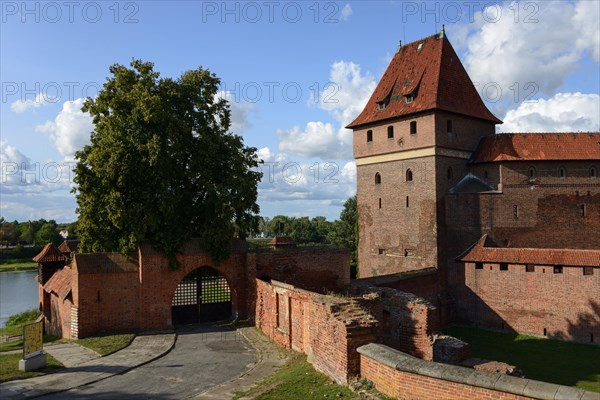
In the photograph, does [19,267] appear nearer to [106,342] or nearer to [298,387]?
[106,342]

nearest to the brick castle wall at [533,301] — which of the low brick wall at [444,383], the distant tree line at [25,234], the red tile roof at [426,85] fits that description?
the red tile roof at [426,85]

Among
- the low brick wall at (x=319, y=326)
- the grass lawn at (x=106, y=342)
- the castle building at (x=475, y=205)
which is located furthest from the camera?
the castle building at (x=475, y=205)

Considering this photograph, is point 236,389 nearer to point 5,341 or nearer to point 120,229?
point 120,229

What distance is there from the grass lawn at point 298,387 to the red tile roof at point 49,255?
1548 cm

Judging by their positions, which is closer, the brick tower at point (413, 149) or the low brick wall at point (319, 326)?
the low brick wall at point (319, 326)

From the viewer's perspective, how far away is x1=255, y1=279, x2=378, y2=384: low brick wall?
10148 mm

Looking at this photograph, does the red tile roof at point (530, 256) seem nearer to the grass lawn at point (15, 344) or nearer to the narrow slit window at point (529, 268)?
the narrow slit window at point (529, 268)

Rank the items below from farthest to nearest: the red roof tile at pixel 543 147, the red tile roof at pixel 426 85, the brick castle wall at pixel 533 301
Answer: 1. the red tile roof at pixel 426 85
2. the red roof tile at pixel 543 147
3. the brick castle wall at pixel 533 301

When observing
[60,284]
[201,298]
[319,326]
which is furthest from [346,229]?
[319,326]

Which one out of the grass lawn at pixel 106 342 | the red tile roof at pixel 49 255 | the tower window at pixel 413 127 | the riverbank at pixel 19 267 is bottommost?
the riverbank at pixel 19 267

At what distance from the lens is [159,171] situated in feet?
57.1

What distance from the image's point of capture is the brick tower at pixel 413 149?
26641 mm

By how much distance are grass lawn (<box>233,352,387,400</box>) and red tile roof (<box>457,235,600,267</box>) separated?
51.8ft

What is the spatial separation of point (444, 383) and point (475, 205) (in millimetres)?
20182
